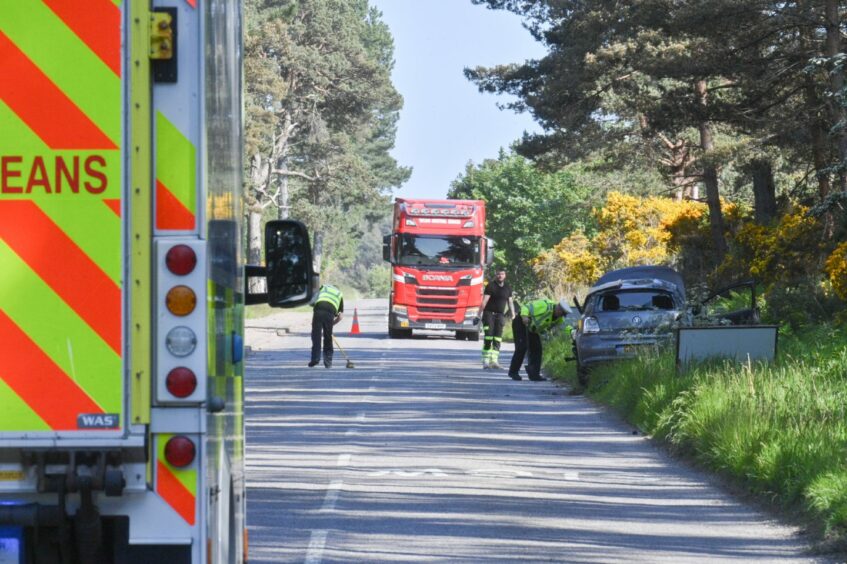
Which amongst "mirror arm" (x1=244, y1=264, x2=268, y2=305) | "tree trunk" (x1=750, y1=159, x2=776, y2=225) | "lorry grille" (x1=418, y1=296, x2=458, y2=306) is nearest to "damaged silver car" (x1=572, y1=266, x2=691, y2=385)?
"tree trunk" (x1=750, y1=159, x2=776, y2=225)

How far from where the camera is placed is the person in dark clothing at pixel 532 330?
82.3 ft

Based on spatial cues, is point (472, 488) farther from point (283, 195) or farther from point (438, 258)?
point (283, 195)

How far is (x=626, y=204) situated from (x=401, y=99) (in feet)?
113

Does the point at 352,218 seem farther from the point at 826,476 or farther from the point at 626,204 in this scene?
the point at 826,476

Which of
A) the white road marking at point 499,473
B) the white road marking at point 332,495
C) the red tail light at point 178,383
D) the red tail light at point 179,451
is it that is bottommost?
the white road marking at point 499,473

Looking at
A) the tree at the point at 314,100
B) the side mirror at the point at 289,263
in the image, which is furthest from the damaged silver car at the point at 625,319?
the tree at the point at 314,100

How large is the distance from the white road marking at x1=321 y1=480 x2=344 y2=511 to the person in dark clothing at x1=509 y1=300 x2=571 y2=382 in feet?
41.3

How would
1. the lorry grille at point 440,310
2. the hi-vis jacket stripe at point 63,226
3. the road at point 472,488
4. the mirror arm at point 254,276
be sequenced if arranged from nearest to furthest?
the hi-vis jacket stripe at point 63,226, the mirror arm at point 254,276, the road at point 472,488, the lorry grille at point 440,310

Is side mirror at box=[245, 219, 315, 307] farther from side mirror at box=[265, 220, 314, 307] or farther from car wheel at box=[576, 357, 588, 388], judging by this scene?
car wheel at box=[576, 357, 588, 388]

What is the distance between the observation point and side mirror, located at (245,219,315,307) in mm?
5891

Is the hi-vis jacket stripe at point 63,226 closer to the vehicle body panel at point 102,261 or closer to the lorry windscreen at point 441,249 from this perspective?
the vehicle body panel at point 102,261

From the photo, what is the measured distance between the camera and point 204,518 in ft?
16.0

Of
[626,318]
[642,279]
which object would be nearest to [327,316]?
[642,279]

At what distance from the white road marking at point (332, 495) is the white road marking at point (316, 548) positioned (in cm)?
112
